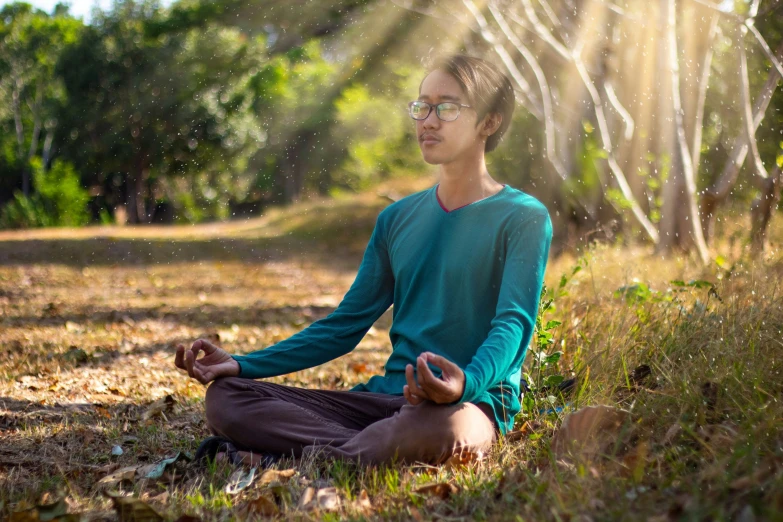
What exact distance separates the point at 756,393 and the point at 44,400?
311 cm

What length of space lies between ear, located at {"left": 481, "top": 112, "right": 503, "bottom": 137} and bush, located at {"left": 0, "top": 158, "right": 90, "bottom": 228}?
17.7 m

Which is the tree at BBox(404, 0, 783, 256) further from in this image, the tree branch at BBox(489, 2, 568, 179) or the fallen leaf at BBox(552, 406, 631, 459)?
the fallen leaf at BBox(552, 406, 631, 459)

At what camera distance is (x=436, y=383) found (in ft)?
7.93

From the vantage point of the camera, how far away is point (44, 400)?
3.93 metres

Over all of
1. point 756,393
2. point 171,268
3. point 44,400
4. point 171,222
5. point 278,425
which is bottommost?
point 171,222

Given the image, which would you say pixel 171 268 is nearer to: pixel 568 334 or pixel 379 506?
pixel 568 334

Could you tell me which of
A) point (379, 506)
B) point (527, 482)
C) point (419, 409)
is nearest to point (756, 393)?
point (527, 482)

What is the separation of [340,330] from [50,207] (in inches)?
730

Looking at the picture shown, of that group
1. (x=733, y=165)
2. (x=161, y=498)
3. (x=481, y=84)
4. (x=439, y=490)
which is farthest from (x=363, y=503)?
(x=733, y=165)

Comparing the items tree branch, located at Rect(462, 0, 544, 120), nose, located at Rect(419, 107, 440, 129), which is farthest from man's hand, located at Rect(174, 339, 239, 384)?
tree branch, located at Rect(462, 0, 544, 120)

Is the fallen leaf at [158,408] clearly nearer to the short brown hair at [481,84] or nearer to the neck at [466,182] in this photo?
the neck at [466,182]

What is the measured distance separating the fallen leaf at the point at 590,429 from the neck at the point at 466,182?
90 centimetres

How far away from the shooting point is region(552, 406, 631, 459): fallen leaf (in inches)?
103

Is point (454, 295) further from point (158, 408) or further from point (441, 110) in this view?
point (158, 408)
